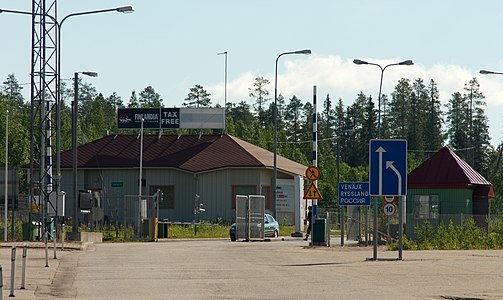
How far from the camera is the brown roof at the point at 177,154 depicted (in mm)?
73562

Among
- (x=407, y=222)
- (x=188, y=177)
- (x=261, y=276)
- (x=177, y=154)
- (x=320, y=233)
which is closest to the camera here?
(x=261, y=276)

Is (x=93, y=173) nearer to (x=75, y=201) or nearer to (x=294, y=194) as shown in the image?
(x=294, y=194)

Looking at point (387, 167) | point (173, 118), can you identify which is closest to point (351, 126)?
point (173, 118)

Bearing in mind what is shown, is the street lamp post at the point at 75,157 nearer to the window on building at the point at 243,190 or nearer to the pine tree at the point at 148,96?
the window on building at the point at 243,190

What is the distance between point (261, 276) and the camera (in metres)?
23.1

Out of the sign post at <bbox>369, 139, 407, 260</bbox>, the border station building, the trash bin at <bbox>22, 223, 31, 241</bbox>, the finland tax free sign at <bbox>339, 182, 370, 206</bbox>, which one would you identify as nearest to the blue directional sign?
the sign post at <bbox>369, 139, 407, 260</bbox>

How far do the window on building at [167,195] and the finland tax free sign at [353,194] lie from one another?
33.9 m

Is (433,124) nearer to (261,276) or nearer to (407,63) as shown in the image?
(407,63)

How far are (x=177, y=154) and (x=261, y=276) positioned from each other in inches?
2106

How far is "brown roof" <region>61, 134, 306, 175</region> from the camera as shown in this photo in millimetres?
73562

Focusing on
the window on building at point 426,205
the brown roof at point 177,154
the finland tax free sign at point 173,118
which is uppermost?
the finland tax free sign at point 173,118

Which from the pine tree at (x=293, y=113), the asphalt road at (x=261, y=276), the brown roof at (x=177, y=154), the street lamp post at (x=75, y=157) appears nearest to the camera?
the asphalt road at (x=261, y=276)

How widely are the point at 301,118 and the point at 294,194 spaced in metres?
98.3

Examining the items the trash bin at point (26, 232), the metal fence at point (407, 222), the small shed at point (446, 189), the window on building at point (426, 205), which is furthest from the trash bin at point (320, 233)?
the trash bin at point (26, 232)
